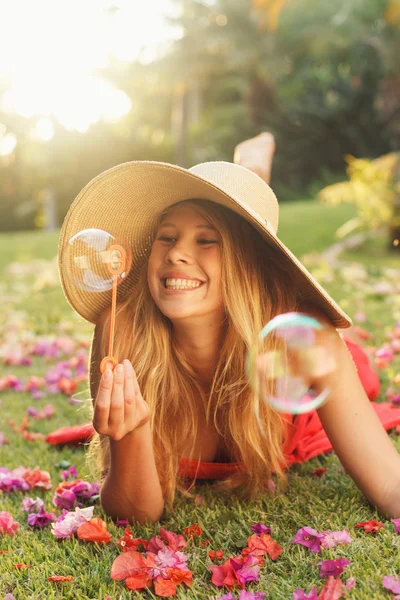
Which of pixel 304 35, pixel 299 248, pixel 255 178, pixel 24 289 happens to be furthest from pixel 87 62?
pixel 255 178

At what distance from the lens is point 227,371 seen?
8.07 feet

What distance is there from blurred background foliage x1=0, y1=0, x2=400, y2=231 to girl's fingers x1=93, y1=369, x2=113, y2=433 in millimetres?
19064

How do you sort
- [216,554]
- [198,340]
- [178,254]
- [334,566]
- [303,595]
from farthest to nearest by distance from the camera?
[198,340]
[178,254]
[216,554]
[334,566]
[303,595]

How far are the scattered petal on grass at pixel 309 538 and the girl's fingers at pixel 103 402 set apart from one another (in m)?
0.64

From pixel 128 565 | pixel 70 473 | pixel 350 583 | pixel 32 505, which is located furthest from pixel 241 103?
pixel 350 583

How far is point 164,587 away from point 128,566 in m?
0.13

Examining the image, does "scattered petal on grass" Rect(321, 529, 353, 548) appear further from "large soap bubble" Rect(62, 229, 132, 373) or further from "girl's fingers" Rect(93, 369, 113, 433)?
A: "large soap bubble" Rect(62, 229, 132, 373)

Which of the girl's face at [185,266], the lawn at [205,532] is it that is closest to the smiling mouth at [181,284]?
the girl's face at [185,266]

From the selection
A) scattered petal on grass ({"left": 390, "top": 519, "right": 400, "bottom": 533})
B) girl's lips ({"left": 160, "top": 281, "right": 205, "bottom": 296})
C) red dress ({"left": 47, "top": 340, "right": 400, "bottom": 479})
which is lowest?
scattered petal on grass ({"left": 390, "top": 519, "right": 400, "bottom": 533})

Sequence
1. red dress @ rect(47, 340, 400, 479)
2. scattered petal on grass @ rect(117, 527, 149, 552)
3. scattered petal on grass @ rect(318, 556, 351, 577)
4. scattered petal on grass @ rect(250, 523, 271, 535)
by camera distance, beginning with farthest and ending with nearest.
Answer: red dress @ rect(47, 340, 400, 479), scattered petal on grass @ rect(250, 523, 271, 535), scattered petal on grass @ rect(117, 527, 149, 552), scattered petal on grass @ rect(318, 556, 351, 577)

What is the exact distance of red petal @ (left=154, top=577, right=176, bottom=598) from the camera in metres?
1.73

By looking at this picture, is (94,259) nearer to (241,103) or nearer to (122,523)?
(122,523)

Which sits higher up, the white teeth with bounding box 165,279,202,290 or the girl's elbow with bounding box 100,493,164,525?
the white teeth with bounding box 165,279,202,290

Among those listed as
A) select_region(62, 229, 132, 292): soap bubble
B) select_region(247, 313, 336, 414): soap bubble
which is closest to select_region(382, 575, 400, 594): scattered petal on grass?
select_region(247, 313, 336, 414): soap bubble
